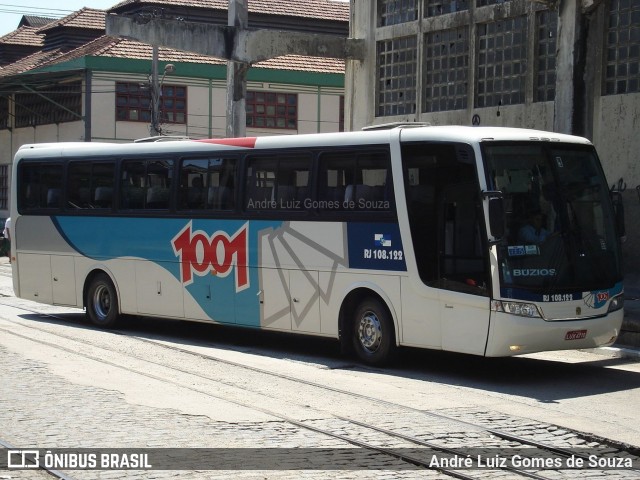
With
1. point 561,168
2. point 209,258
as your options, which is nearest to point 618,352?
point 561,168

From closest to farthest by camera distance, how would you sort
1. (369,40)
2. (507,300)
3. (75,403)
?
(75,403)
(507,300)
(369,40)

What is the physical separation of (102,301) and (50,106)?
111ft

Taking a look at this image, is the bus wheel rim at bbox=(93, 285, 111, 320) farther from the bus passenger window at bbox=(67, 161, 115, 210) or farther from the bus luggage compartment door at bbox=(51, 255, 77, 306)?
the bus passenger window at bbox=(67, 161, 115, 210)

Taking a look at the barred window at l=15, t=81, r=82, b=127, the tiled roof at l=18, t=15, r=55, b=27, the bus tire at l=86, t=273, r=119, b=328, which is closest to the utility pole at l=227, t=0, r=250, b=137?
the bus tire at l=86, t=273, r=119, b=328

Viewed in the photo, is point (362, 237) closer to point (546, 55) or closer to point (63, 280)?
point (63, 280)

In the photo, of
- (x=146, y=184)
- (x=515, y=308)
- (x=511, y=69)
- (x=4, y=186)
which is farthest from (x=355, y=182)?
(x=4, y=186)

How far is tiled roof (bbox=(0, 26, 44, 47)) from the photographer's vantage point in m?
57.8

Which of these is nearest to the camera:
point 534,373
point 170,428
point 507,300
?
point 170,428

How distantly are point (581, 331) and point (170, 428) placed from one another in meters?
5.41

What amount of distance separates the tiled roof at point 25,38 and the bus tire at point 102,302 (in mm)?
39849

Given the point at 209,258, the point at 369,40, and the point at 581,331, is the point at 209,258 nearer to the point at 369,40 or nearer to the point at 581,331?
the point at 581,331

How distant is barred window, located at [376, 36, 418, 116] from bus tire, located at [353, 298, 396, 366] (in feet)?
39.1

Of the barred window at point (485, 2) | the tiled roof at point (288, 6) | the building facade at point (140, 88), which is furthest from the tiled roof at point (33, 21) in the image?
the barred window at point (485, 2)

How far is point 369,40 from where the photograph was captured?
27281mm
